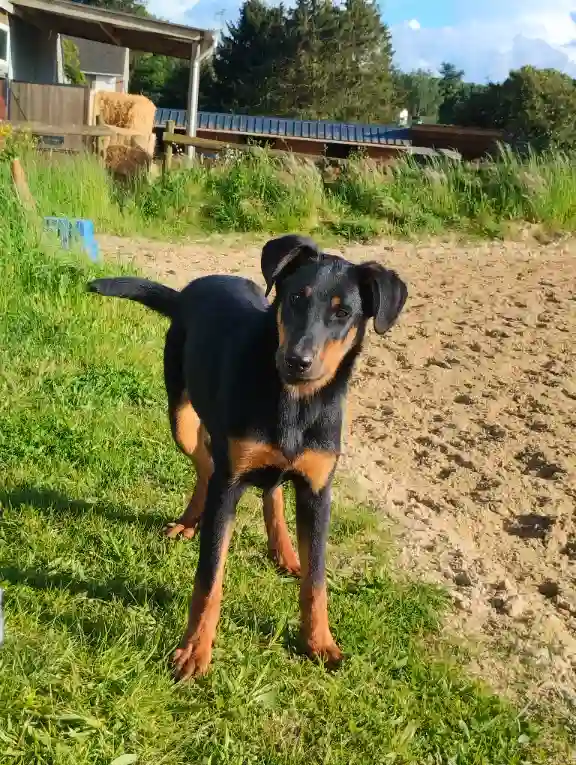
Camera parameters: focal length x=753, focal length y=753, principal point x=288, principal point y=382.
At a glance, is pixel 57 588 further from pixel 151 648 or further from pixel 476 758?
pixel 476 758

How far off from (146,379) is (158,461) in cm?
124

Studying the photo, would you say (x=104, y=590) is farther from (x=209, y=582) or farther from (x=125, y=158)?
(x=125, y=158)

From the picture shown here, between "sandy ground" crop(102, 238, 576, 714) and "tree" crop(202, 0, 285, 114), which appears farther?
"tree" crop(202, 0, 285, 114)

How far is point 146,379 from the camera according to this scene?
218 inches

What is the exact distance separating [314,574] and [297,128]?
35273mm

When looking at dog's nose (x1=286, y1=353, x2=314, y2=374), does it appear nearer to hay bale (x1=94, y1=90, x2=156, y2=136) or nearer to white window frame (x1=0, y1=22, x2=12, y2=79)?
hay bale (x1=94, y1=90, x2=156, y2=136)

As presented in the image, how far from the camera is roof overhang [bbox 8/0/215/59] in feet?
54.7

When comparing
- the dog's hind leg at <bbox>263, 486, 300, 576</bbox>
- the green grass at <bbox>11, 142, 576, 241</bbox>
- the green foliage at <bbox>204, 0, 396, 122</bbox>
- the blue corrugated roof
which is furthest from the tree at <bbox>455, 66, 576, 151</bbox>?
the dog's hind leg at <bbox>263, 486, 300, 576</bbox>

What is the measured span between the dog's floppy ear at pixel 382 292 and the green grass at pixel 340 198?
30.3 ft

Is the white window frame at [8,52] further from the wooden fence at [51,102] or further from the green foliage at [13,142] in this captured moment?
the green foliage at [13,142]

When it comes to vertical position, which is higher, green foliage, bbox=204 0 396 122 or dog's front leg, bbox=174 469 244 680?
green foliage, bbox=204 0 396 122

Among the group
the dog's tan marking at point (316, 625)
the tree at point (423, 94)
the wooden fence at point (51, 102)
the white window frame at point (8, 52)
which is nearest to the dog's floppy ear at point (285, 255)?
the dog's tan marking at point (316, 625)

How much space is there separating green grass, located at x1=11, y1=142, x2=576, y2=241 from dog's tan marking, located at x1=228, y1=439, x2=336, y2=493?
9.37 meters

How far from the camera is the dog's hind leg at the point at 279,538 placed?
355cm
